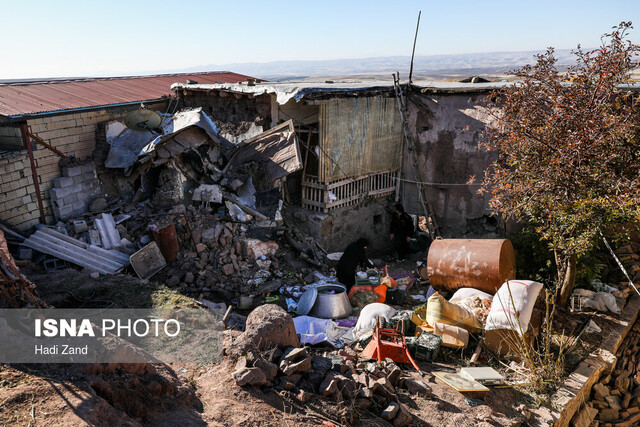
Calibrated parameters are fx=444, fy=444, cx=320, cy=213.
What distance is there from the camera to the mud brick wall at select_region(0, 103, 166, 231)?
7.99 meters

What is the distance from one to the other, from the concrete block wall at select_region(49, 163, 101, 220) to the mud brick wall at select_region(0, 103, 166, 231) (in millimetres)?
126

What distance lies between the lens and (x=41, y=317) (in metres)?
5.40

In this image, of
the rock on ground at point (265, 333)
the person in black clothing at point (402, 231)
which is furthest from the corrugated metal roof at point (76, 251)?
the person in black clothing at point (402, 231)

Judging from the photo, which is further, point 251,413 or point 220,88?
point 220,88

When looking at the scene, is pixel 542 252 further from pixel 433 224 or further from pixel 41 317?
pixel 41 317

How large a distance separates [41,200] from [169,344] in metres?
4.72

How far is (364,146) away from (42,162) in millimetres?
6833

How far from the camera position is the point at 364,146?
1071cm

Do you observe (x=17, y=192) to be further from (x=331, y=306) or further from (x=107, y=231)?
(x=331, y=306)

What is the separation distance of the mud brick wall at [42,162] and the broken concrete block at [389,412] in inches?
292

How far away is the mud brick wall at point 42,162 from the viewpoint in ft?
26.2

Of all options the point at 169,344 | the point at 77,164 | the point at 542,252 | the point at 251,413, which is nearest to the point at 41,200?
the point at 77,164

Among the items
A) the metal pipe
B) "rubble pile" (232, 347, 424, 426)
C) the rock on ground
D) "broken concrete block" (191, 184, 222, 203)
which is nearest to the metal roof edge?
the metal pipe

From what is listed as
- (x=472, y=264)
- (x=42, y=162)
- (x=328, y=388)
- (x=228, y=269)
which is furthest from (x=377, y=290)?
(x=42, y=162)
